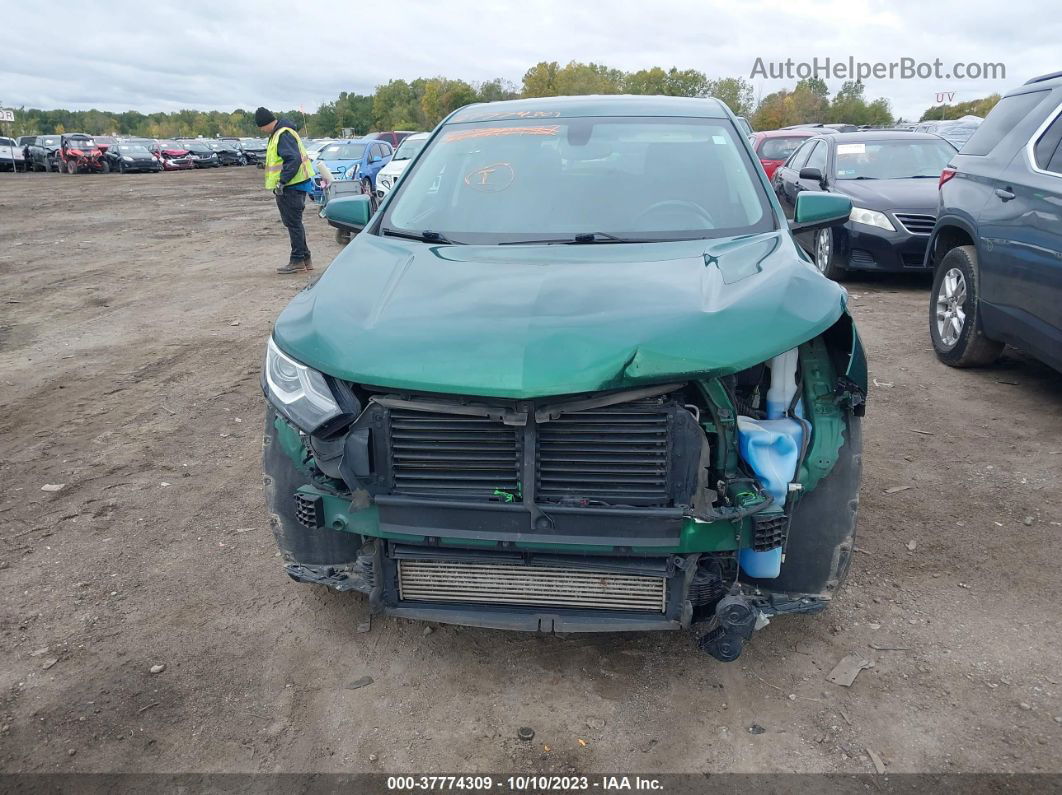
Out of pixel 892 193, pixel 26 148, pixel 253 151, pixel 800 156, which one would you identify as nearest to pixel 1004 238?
pixel 892 193

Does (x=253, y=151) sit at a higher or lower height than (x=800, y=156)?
lower

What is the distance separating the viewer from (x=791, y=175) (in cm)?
1069

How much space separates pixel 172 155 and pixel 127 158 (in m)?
5.85

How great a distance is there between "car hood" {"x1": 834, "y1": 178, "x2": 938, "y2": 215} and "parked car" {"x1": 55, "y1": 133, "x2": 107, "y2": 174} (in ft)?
119

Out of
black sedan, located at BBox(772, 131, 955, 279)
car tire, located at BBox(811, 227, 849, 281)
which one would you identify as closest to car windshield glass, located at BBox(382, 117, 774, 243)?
black sedan, located at BBox(772, 131, 955, 279)

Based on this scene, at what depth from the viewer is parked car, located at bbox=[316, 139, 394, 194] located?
55.4 feet

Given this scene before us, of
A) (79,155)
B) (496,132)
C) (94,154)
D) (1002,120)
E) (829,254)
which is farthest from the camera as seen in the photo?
(94,154)

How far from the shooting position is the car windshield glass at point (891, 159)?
29.8 feet

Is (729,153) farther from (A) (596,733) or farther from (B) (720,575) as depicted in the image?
(A) (596,733)

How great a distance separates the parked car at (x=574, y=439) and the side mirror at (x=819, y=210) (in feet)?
2.64

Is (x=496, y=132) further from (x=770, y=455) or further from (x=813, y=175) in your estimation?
(x=813, y=175)

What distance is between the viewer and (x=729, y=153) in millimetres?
3686

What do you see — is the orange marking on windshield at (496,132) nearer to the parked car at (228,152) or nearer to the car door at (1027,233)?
the car door at (1027,233)

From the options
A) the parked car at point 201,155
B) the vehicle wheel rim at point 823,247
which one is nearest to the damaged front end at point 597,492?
→ the vehicle wheel rim at point 823,247
